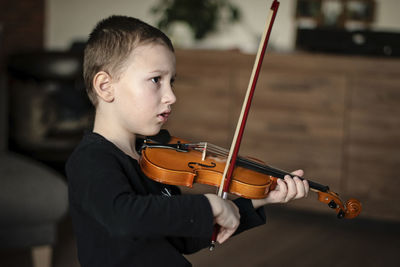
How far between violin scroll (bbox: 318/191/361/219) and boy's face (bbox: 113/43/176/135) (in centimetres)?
38

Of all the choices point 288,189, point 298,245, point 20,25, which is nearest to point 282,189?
point 288,189

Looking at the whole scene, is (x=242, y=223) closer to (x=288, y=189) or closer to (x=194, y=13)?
(x=288, y=189)

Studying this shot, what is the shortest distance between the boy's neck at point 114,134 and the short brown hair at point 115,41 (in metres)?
0.10

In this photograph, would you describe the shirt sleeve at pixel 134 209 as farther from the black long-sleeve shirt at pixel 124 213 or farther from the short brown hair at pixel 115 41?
the short brown hair at pixel 115 41

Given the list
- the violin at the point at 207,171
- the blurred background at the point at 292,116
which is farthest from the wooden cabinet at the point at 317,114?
the violin at the point at 207,171

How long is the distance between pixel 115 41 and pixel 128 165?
24 centimetres

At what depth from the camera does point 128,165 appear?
96 cm

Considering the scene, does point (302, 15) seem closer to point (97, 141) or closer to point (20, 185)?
point (20, 185)

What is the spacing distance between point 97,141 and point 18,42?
10.2 feet

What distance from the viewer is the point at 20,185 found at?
1807 mm

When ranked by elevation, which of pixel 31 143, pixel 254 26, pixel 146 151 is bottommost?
pixel 31 143

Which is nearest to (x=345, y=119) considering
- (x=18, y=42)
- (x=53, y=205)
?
(x=53, y=205)

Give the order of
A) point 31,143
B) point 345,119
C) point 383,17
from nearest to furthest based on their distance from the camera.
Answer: point 345,119 → point 31,143 → point 383,17

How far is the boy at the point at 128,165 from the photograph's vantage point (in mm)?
847
